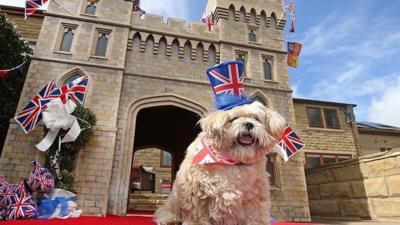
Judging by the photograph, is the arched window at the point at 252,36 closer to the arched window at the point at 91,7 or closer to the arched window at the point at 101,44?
the arched window at the point at 101,44

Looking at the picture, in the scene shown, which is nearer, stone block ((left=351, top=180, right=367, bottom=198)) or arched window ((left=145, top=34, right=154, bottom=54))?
stone block ((left=351, top=180, right=367, bottom=198))

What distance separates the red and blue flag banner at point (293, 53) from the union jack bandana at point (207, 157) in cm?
901

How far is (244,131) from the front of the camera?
2.43 metres

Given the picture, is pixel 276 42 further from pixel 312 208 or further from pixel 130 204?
pixel 130 204

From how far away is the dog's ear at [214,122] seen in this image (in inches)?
97.5

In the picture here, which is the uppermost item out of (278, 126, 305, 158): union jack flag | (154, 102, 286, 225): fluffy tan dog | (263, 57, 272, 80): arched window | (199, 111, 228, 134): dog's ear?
(263, 57, 272, 80): arched window

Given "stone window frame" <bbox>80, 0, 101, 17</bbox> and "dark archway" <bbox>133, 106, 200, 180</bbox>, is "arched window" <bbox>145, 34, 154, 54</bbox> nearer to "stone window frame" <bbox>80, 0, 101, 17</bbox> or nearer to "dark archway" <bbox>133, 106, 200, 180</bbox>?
"stone window frame" <bbox>80, 0, 101, 17</bbox>

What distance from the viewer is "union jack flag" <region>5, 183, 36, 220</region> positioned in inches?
187

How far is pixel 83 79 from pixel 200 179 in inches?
232

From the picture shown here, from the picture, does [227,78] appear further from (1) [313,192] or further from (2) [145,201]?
(2) [145,201]

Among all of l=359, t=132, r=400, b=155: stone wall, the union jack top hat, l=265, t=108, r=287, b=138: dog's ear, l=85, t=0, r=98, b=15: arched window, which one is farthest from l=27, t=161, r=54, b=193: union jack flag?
l=359, t=132, r=400, b=155: stone wall

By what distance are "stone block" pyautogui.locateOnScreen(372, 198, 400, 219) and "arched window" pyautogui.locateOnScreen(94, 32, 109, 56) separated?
30.9 feet

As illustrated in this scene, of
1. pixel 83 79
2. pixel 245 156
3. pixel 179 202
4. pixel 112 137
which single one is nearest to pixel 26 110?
pixel 83 79

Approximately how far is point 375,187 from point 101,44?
9546 mm
